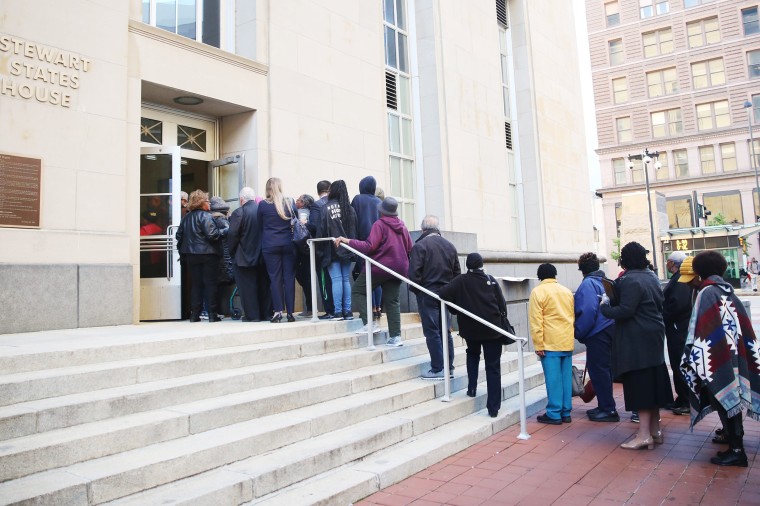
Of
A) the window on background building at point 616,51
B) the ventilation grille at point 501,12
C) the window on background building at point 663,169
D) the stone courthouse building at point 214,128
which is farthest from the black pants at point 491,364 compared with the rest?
the window on background building at point 616,51

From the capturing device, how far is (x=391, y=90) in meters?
13.4

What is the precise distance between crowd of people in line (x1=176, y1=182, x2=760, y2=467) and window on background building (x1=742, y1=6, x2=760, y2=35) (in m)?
53.6

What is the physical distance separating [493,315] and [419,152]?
835cm

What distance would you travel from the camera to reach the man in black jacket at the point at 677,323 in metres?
6.51

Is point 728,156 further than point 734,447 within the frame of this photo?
Yes

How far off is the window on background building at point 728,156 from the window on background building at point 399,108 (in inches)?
1797

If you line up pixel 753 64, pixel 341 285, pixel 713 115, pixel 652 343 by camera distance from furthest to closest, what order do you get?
1. pixel 713 115
2. pixel 753 64
3. pixel 341 285
4. pixel 652 343

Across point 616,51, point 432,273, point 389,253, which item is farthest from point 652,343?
point 616,51

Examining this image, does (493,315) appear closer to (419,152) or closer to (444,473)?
(444,473)

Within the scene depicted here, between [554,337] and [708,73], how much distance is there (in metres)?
54.2

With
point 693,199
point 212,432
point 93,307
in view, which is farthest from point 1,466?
point 693,199

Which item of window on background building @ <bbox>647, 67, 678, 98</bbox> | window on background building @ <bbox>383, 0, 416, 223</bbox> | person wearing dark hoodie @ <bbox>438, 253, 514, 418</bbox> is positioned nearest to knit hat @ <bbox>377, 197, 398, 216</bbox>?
person wearing dark hoodie @ <bbox>438, 253, 514, 418</bbox>

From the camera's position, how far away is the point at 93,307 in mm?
7102

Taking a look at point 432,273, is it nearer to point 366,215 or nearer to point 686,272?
point 366,215
